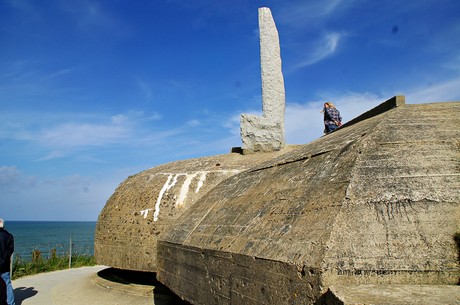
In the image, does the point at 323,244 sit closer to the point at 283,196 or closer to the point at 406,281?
the point at 406,281

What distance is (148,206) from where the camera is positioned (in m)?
7.27

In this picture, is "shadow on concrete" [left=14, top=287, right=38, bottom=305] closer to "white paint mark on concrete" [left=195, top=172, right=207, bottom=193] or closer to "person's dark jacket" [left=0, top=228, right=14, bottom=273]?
"person's dark jacket" [left=0, top=228, right=14, bottom=273]

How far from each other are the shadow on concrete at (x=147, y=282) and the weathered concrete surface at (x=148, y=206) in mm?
731

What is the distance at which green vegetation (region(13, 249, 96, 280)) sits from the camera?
38.0 ft

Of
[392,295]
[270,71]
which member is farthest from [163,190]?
[270,71]

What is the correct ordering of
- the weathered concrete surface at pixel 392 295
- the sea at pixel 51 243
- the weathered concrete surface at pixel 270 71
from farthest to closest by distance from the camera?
the sea at pixel 51 243 → the weathered concrete surface at pixel 270 71 → the weathered concrete surface at pixel 392 295

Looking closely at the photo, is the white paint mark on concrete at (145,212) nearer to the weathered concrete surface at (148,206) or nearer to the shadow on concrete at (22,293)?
the weathered concrete surface at (148,206)

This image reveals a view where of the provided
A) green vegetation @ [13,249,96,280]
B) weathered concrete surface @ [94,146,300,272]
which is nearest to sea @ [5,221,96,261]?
green vegetation @ [13,249,96,280]

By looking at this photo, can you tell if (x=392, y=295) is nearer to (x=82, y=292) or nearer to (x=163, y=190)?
(x=163, y=190)

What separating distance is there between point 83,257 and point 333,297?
1300 centimetres

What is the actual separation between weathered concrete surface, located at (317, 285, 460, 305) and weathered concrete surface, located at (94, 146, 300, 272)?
15.3 ft

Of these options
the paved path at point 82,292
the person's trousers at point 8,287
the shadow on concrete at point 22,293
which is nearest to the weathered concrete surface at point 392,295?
the paved path at point 82,292

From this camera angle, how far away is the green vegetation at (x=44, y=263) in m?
11.6

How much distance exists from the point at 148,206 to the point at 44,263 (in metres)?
7.33
